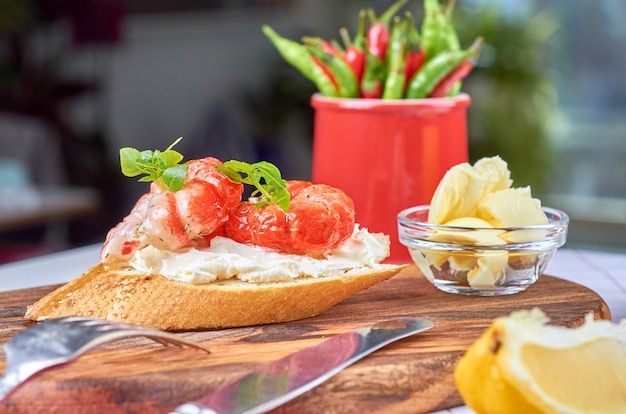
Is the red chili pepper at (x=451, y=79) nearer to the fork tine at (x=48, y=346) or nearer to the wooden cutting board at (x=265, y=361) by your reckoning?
the wooden cutting board at (x=265, y=361)

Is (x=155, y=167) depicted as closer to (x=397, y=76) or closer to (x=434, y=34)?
(x=397, y=76)

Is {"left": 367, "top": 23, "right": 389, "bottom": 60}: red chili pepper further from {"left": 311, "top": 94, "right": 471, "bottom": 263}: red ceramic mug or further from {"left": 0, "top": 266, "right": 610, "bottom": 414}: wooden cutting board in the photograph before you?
{"left": 0, "top": 266, "right": 610, "bottom": 414}: wooden cutting board

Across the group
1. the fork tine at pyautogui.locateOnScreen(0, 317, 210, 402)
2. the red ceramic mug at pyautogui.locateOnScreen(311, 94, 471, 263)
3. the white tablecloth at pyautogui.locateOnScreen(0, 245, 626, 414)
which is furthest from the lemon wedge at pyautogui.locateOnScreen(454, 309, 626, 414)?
the red ceramic mug at pyautogui.locateOnScreen(311, 94, 471, 263)

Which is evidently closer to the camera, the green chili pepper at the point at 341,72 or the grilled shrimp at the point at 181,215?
the grilled shrimp at the point at 181,215

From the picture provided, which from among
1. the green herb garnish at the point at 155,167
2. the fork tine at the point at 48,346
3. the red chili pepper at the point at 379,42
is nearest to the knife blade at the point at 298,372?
the fork tine at the point at 48,346

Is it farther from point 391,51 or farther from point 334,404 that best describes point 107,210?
point 334,404

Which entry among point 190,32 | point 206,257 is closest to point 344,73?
point 206,257
